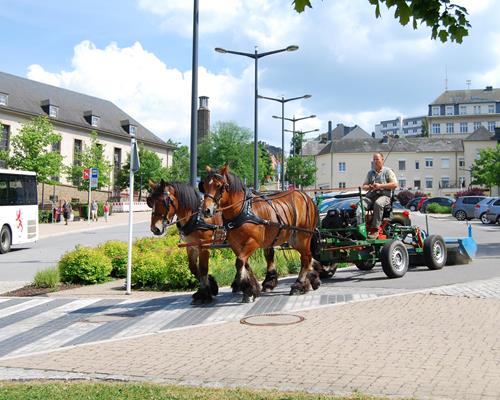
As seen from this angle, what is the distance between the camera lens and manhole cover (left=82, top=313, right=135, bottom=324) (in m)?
8.92

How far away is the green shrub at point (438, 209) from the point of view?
54.4 metres

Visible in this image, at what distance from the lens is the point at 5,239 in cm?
2300

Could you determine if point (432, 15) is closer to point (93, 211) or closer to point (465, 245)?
point (465, 245)

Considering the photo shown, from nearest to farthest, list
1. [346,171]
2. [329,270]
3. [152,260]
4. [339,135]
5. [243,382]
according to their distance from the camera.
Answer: [243,382]
[152,260]
[329,270]
[346,171]
[339,135]

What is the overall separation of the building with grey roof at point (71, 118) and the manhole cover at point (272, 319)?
54845 millimetres

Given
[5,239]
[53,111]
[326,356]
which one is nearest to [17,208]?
[5,239]

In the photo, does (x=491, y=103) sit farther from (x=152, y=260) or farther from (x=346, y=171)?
(x=152, y=260)

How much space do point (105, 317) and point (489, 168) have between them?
63645 mm

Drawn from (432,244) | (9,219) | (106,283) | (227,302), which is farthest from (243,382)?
(9,219)

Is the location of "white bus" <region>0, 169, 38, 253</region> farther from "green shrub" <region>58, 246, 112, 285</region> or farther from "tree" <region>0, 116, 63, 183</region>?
"tree" <region>0, 116, 63, 183</region>

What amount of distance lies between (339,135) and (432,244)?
136412 millimetres

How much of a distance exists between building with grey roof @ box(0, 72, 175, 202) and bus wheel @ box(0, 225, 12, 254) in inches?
1499

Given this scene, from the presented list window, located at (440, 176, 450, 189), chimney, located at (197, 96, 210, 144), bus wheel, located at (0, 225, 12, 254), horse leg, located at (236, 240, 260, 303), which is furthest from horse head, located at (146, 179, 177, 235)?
chimney, located at (197, 96, 210, 144)

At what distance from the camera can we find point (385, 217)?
12297 millimetres
